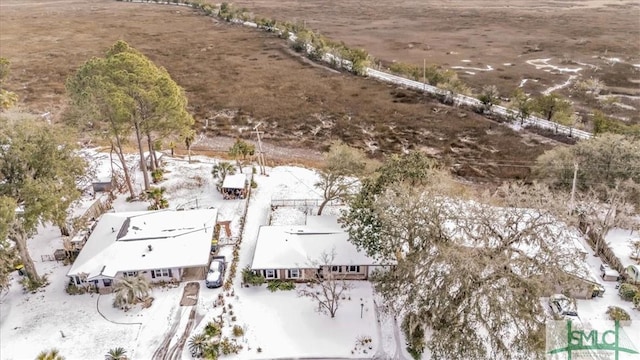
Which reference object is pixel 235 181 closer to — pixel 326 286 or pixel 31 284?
pixel 326 286

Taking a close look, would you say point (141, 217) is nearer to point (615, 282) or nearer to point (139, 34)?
point (615, 282)

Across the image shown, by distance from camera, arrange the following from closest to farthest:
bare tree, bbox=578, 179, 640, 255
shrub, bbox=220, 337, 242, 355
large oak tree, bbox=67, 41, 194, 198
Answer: shrub, bbox=220, 337, 242, 355 < bare tree, bbox=578, 179, 640, 255 < large oak tree, bbox=67, 41, 194, 198

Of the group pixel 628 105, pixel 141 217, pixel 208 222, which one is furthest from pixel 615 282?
pixel 628 105

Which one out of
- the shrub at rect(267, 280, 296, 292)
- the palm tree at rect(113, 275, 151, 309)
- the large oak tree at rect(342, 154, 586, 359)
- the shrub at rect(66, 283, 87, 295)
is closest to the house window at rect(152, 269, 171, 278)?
the palm tree at rect(113, 275, 151, 309)

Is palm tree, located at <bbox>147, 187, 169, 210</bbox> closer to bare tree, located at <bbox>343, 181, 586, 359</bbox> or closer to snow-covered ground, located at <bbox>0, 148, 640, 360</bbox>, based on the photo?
snow-covered ground, located at <bbox>0, 148, 640, 360</bbox>

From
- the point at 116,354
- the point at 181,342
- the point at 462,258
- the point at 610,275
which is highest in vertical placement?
the point at 462,258

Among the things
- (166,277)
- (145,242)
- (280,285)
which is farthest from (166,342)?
(145,242)
